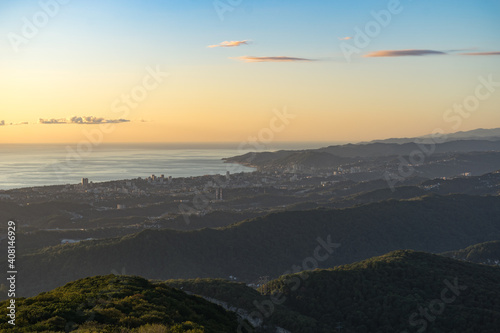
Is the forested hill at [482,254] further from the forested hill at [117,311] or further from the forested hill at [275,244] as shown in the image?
the forested hill at [117,311]

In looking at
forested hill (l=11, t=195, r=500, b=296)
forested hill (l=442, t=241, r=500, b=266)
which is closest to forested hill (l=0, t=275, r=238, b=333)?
forested hill (l=11, t=195, r=500, b=296)

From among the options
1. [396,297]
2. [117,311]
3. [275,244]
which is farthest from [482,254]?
[117,311]

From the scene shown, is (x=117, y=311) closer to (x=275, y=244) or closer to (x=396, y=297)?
(x=396, y=297)

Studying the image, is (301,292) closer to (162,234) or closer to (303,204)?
(162,234)

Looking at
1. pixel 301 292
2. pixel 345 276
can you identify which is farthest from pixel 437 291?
pixel 301 292

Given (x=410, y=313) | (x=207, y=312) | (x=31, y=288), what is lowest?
(x=31, y=288)

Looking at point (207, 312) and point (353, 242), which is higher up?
point (207, 312)
